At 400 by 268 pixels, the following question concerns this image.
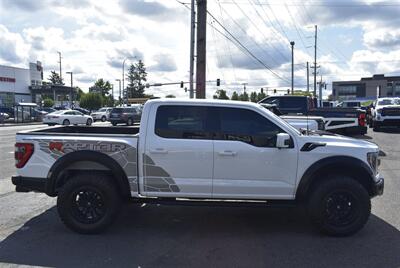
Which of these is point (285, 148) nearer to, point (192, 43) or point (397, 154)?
point (397, 154)

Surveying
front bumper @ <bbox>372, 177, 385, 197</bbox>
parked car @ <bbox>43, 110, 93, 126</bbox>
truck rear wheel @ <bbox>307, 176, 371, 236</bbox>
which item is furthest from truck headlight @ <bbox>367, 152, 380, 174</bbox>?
parked car @ <bbox>43, 110, 93, 126</bbox>

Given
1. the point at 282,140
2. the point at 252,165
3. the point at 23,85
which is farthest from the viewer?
the point at 23,85

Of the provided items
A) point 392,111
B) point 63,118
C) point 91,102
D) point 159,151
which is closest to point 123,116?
point 63,118

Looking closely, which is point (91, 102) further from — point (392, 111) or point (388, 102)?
point (392, 111)

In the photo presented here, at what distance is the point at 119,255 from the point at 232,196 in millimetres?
1689

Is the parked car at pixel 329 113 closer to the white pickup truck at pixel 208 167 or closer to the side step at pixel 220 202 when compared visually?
the white pickup truck at pixel 208 167

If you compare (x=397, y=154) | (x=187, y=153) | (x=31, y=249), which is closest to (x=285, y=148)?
(x=187, y=153)

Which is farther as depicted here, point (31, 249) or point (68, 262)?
point (31, 249)

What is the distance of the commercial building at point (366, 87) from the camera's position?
12731cm

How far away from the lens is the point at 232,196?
5.80 meters

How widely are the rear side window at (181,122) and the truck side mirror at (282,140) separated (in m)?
0.93

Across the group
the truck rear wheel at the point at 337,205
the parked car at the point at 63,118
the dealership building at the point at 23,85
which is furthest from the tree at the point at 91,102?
the truck rear wheel at the point at 337,205

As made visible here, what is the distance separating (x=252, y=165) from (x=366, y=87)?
134 m

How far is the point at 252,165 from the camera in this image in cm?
572
